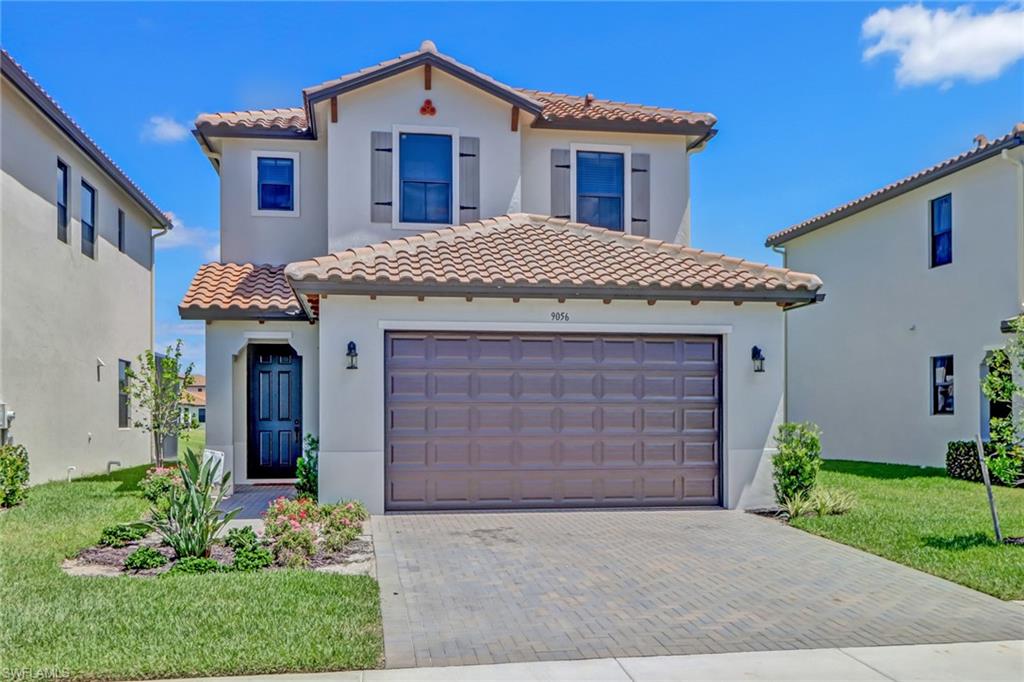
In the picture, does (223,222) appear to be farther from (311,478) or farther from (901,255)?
(901,255)

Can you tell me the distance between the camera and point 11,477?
12.6 metres

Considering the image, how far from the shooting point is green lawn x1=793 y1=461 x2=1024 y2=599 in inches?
331

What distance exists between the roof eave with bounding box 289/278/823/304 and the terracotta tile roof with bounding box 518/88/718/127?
5.32 meters

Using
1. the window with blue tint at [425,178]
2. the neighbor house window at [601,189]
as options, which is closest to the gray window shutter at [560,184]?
the neighbor house window at [601,189]

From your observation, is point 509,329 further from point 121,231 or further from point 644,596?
point 121,231

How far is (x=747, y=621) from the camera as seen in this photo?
680 cm

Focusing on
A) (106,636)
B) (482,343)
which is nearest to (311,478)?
(482,343)

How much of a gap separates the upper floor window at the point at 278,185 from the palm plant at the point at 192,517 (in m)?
8.09

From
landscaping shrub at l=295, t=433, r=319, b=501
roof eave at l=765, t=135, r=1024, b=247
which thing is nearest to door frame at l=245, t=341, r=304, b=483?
landscaping shrub at l=295, t=433, r=319, b=501

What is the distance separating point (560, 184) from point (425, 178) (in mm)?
2818

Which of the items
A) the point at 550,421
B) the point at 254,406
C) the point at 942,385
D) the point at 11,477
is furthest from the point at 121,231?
the point at 942,385

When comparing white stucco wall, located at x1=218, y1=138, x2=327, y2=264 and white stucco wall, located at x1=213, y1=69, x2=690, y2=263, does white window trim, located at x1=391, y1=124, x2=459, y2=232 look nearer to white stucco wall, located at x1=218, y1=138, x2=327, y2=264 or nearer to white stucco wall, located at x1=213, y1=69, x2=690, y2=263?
white stucco wall, located at x1=213, y1=69, x2=690, y2=263

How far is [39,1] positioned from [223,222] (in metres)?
4.79

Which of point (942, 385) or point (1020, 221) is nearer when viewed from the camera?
point (1020, 221)
